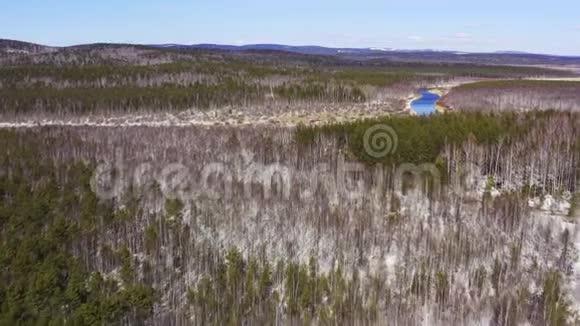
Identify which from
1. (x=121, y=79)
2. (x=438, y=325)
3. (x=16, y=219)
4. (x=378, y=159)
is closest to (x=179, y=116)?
(x=121, y=79)

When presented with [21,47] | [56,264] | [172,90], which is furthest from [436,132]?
[21,47]

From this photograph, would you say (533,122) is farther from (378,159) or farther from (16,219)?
(16,219)

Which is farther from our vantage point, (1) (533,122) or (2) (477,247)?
(1) (533,122)

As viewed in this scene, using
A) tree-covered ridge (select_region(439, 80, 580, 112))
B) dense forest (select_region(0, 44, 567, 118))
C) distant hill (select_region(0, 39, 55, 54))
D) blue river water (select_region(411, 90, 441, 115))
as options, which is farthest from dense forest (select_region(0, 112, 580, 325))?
distant hill (select_region(0, 39, 55, 54))

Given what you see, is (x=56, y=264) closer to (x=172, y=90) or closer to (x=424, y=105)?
(x=172, y=90)

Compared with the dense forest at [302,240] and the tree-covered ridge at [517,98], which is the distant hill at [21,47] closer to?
the tree-covered ridge at [517,98]

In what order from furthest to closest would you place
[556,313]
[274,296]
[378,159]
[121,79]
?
[121,79] < [378,159] < [274,296] < [556,313]

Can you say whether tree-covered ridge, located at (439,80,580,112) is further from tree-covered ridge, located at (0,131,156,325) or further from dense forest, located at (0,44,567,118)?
tree-covered ridge, located at (0,131,156,325)

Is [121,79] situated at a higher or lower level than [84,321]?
higher
